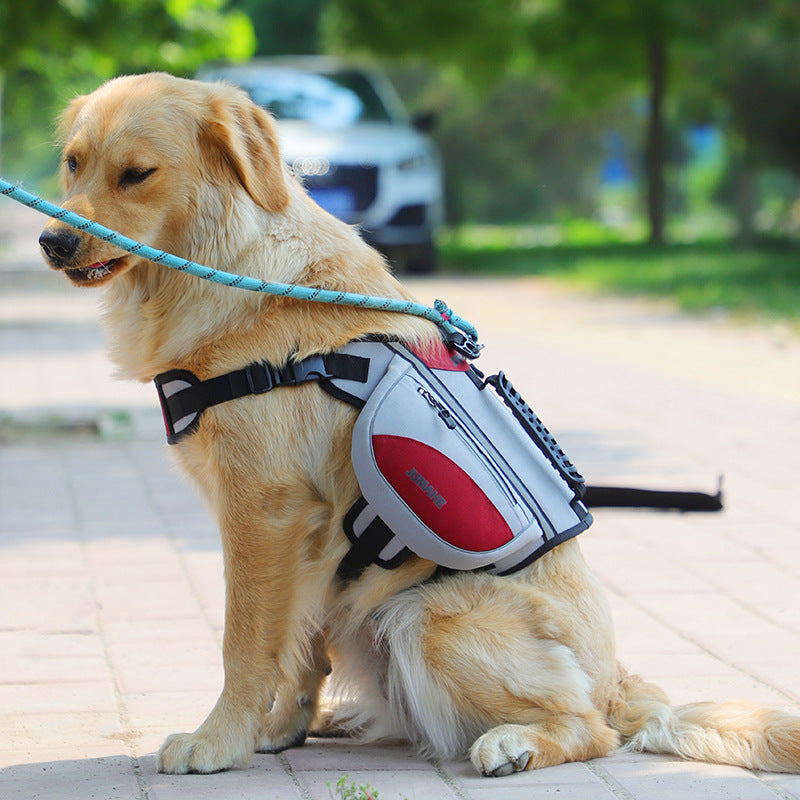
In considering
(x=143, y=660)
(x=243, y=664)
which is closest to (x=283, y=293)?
(x=243, y=664)

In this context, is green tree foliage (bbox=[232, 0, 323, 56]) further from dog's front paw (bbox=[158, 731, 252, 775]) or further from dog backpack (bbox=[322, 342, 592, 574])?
dog's front paw (bbox=[158, 731, 252, 775])

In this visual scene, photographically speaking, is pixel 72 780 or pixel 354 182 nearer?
pixel 72 780

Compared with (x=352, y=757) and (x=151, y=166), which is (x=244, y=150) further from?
(x=352, y=757)

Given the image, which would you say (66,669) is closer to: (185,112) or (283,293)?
(283,293)

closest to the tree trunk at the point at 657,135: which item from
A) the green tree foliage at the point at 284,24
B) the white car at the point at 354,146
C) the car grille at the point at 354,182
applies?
the white car at the point at 354,146

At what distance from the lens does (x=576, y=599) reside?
288 cm

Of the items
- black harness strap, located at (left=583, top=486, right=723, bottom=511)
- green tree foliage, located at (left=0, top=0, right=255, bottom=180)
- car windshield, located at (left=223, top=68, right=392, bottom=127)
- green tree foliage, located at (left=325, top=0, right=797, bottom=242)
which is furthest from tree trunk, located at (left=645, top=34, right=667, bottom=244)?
black harness strap, located at (left=583, top=486, right=723, bottom=511)

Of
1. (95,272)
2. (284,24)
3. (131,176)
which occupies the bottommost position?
(284,24)

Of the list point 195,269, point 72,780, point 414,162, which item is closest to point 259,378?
point 195,269

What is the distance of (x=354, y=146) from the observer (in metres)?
15.0

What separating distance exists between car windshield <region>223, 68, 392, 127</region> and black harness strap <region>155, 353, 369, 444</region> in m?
12.7

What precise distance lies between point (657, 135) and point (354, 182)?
1002cm

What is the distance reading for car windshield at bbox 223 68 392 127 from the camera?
601 inches

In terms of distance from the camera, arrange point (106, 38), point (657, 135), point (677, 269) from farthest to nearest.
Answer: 1. point (657, 135)
2. point (677, 269)
3. point (106, 38)
